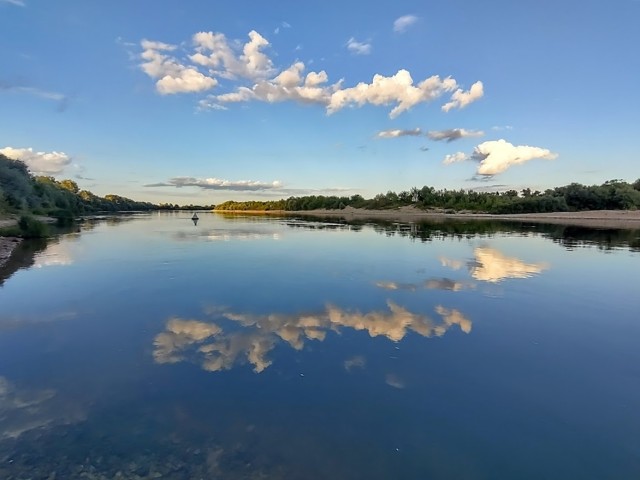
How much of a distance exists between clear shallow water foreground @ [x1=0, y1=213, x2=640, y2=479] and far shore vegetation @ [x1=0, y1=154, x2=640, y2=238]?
3168 cm

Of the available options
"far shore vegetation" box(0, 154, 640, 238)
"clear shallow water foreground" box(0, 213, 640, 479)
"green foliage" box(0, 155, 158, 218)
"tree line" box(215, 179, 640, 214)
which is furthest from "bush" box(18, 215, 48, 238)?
"tree line" box(215, 179, 640, 214)

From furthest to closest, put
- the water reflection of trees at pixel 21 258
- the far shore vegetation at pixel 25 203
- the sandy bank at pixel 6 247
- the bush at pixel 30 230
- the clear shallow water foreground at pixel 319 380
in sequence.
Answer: the far shore vegetation at pixel 25 203 → the bush at pixel 30 230 → the sandy bank at pixel 6 247 → the water reflection of trees at pixel 21 258 → the clear shallow water foreground at pixel 319 380

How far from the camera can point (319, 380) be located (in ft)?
21.2

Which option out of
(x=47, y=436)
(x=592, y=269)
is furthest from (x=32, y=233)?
Answer: (x=592, y=269)

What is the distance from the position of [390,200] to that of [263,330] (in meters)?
148

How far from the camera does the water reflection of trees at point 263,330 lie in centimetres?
745

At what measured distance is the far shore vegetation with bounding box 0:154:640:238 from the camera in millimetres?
51750

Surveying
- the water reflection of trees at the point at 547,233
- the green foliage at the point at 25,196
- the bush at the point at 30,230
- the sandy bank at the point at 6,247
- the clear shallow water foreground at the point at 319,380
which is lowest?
the clear shallow water foreground at the point at 319,380

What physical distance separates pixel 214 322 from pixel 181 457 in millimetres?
5255

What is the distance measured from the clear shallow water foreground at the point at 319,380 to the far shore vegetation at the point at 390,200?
31676 millimetres

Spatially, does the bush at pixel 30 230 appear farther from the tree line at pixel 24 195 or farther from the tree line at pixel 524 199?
the tree line at pixel 524 199

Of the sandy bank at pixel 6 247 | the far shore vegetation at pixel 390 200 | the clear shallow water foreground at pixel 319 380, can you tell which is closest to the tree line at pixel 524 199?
the far shore vegetation at pixel 390 200

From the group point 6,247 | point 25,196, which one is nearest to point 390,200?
point 25,196

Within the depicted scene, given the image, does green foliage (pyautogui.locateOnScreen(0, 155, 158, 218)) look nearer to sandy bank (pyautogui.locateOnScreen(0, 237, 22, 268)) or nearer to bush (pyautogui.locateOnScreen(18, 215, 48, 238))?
bush (pyautogui.locateOnScreen(18, 215, 48, 238))
